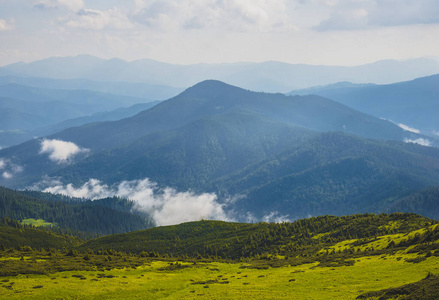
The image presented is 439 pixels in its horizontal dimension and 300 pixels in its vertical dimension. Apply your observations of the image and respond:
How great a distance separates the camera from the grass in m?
74.9

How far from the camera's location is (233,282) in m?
93.4

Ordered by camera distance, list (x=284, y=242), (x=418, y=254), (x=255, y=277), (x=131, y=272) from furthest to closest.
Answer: (x=284, y=242) < (x=131, y=272) < (x=255, y=277) < (x=418, y=254)

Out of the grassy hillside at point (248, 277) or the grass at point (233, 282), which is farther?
the grass at point (233, 282)

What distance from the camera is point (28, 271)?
92.5 m

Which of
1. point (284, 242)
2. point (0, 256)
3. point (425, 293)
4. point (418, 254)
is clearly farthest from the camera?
point (284, 242)

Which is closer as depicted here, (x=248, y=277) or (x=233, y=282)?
(x=233, y=282)

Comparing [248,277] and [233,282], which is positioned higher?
[233,282]

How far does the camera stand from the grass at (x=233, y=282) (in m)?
74.9

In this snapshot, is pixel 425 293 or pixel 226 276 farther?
pixel 226 276

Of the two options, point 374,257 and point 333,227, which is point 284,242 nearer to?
point 333,227

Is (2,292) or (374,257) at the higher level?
(2,292)

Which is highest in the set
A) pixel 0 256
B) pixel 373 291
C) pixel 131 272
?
pixel 0 256

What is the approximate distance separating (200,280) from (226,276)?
7364 mm

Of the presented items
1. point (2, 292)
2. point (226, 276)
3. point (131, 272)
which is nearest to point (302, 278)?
point (226, 276)
